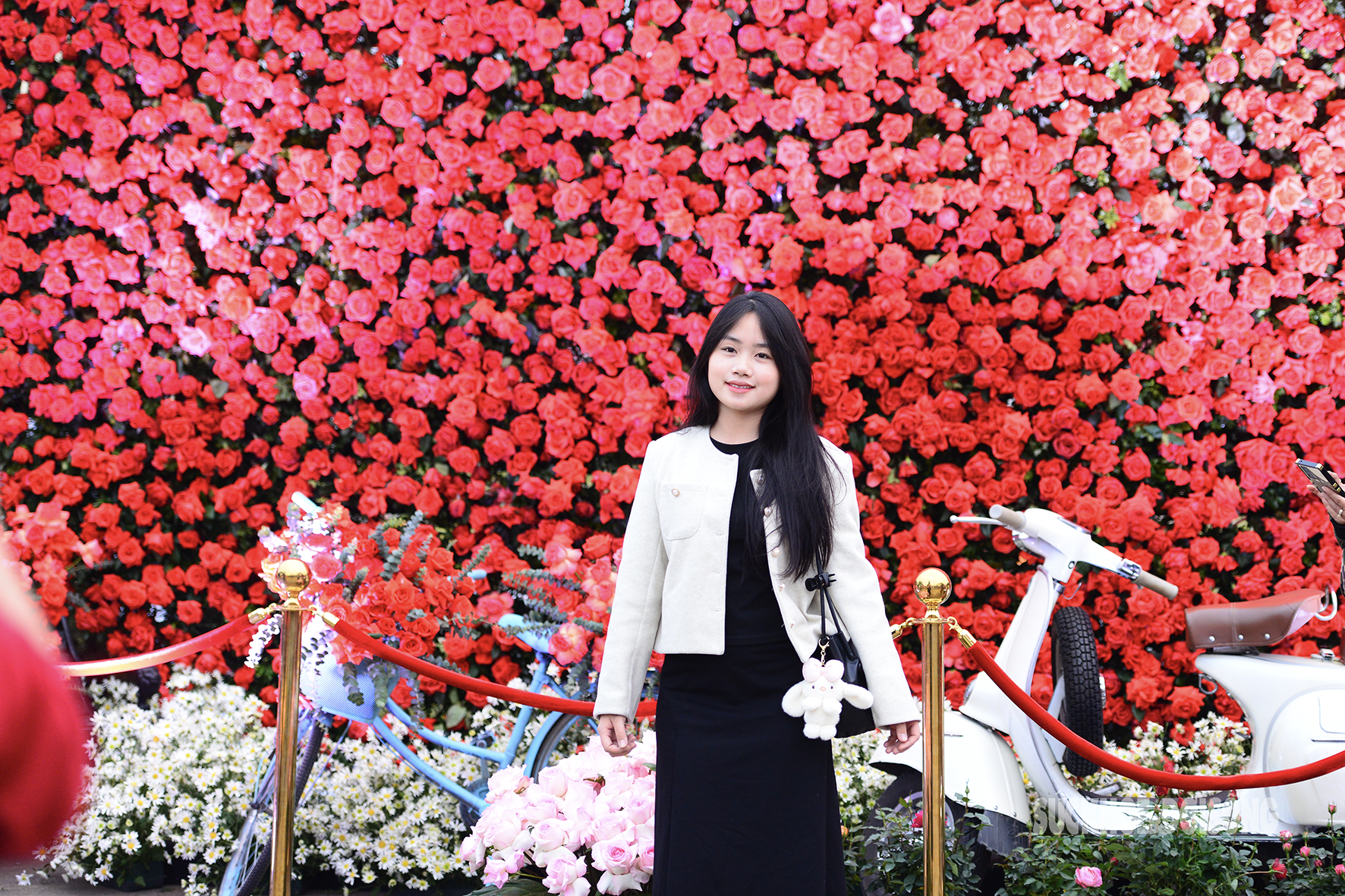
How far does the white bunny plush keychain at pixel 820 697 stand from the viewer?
2.00 m

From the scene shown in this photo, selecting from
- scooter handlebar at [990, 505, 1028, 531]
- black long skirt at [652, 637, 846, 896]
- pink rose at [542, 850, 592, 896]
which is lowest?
pink rose at [542, 850, 592, 896]

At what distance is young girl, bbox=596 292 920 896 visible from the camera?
2.04 metres

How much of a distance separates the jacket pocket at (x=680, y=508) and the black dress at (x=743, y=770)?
7cm

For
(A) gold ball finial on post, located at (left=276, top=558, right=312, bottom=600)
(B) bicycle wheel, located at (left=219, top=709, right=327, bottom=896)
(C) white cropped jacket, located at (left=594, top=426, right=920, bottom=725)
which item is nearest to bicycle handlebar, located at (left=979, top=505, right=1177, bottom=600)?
(C) white cropped jacket, located at (left=594, top=426, right=920, bottom=725)

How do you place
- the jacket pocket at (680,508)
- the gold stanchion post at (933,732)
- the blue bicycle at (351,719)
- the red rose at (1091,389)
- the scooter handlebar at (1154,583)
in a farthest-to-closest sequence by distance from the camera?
the red rose at (1091,389), the blue bicycle at (351,719), the scooter handlebar at (1154,583), the gold stanchion post at (933,732), the jacket pocket at (680,508)

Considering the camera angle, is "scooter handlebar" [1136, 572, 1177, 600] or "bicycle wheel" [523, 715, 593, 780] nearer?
"scooter handlebar" [1136, 572, 1177, 600]

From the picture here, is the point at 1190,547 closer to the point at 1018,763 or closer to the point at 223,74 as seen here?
the point at 1018,763

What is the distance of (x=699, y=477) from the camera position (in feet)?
7.13

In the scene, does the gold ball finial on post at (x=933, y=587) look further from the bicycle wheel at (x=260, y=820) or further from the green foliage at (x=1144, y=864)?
the bicycle wheel at (x=260, y=820)

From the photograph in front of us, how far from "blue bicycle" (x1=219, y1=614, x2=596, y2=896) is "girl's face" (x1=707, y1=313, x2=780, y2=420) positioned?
53.1 inches

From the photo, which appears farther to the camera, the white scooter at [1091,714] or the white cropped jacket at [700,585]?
the white scooter at [1091,714]

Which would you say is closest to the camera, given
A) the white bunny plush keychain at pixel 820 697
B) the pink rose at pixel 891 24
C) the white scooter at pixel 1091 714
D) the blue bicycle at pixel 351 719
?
the white bunny plush keychain at pixel 820 697

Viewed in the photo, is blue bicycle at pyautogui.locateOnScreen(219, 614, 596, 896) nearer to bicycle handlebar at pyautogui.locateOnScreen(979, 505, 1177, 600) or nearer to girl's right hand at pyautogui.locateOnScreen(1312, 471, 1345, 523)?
bicycle handlebar at pyautogui.locateOnScreen(979, 505, 1177, 600)

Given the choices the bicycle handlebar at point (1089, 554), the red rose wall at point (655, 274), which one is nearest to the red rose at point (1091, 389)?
the red rose wall at point (655, 274)
